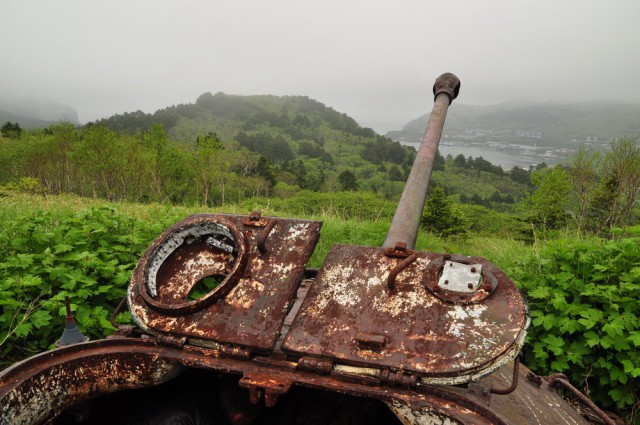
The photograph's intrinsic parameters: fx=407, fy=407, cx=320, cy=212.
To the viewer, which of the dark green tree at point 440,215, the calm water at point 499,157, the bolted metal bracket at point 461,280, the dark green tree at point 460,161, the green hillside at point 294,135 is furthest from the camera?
the calm water at point 499,157

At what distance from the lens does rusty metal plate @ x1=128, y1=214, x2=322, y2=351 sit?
6.52 feet

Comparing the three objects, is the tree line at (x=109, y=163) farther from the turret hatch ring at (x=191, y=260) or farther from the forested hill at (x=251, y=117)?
the forested hill at (x=251, y=117)

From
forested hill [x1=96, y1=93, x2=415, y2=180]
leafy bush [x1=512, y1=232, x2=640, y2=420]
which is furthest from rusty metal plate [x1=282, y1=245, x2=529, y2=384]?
forested hill [x1=96, y1=93, x2=415, y2=180]

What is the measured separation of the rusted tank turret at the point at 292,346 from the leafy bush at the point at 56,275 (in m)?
1.07

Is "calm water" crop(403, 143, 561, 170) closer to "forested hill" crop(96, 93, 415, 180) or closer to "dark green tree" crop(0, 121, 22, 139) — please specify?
"forested hill" crop(96, 93, 415, 180)

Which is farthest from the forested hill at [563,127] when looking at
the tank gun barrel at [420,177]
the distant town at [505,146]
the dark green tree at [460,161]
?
the tank gun barrel at [420,177]

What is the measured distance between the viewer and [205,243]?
2502mm

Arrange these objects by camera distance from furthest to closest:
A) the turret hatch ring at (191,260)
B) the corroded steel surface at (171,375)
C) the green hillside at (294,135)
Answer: the green hillside at (294,135) → the turret hatch ring at (191,260) → the corroded steel surface at (171,375)

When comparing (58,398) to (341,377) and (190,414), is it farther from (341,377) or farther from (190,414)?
(341,377)

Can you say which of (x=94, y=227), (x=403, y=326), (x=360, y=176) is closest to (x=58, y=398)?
(x=403, y=326)

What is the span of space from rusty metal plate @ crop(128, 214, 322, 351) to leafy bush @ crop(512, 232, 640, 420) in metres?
2.21

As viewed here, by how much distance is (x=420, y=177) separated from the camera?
3322 millimetres

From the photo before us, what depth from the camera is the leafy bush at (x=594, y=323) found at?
294 centimetres

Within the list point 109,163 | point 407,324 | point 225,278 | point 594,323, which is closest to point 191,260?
point 225,278
